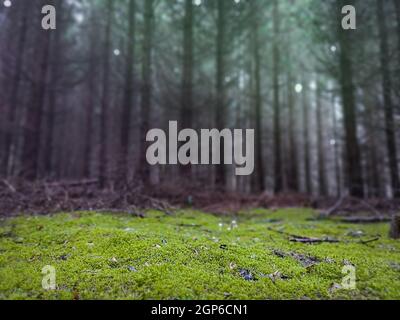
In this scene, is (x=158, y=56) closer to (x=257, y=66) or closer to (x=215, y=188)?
(x=257, y=66)

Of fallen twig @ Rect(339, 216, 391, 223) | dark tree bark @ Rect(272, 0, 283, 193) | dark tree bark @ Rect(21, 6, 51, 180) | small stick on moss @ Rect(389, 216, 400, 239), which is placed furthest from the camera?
dark tree bark @ Rect(272, 0, 283, 193)

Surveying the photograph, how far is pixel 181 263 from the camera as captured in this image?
2.90m

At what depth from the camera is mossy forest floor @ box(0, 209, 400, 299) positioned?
238cm

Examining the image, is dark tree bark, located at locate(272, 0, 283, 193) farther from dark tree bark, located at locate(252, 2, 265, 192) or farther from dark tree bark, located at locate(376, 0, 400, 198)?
dark tree bark, located at locate(376, 0, 400, 198)

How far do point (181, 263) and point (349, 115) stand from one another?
947 centimetres

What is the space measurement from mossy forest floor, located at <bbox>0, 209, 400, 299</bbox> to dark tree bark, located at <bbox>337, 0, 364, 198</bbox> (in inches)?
216

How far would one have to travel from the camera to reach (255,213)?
768 centimetres

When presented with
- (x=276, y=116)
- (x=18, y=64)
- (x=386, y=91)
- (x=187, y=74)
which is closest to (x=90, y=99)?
(x=18, y=64)

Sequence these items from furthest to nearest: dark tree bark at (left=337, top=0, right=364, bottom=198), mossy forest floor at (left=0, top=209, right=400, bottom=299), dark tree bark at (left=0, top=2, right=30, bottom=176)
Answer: dark tree bark at (left=0, top=2, right=30, bottom=176)
dark tree bark at (left=337, top=0, right=364, bottom=198)
mossy forest floor at (left=0, top=209, right=400, bottom=299)

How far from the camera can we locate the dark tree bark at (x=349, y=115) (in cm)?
955

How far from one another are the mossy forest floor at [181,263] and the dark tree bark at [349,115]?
216 inches

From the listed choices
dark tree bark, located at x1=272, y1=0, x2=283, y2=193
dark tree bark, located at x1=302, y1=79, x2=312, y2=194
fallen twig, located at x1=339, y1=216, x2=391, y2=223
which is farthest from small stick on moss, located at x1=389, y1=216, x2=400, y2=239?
dark tree bark, located at x1=302, y1=79, x2=312, y2=194

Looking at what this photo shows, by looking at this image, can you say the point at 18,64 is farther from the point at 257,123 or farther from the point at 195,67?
the point at 257,123

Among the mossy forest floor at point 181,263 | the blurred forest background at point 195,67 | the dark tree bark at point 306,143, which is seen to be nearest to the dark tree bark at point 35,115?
the blurred forest background at point 195,67
